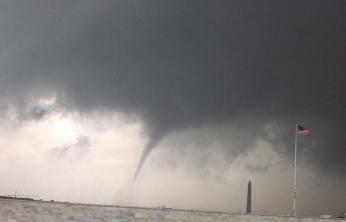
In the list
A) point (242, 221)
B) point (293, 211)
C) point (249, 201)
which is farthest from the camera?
point (249, 201)

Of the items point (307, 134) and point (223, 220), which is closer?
point (223, 220)

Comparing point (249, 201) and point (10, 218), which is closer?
point (10, 218)

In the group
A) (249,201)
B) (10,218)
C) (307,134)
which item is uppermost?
(307,134)

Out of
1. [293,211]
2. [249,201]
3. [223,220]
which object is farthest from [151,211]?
[249,201]

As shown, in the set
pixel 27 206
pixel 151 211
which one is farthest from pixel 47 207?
pixel 151 211

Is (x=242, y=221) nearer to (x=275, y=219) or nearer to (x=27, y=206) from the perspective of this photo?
(x=275, y=219)

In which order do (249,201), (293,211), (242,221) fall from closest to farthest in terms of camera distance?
(242,221) < (293,211) < (249,201)

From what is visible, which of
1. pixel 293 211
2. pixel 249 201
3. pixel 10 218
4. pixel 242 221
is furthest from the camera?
pixel 249 201

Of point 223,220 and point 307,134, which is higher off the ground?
point 307,134

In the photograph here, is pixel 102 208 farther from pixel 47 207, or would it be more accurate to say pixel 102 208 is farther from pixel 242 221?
pixel 242 221
